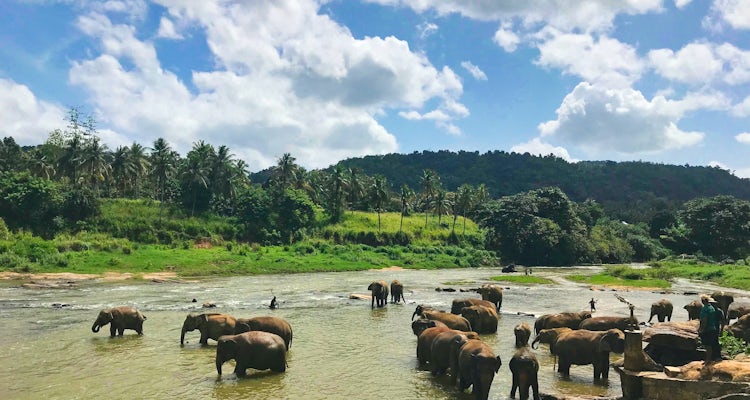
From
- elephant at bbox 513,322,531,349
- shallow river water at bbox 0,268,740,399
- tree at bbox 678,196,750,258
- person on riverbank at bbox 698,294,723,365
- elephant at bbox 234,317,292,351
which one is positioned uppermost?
tree at bbox 678,196,750,258

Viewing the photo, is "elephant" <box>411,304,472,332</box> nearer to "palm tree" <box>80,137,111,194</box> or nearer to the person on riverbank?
the person on riverbank

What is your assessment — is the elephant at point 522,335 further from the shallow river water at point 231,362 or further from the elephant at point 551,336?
the elephant at point 551,336

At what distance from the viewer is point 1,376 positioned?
15930 mm

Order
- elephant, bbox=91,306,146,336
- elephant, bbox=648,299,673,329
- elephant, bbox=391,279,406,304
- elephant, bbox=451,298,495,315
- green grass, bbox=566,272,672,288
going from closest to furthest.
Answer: elephant, bbox=91,306,146,336, elephant, bbox=451,298,495,315, elephant, bbox=648,299,673,329, elephant, bbox=391,279,406,304, green grass, bbox=566,272,672,288

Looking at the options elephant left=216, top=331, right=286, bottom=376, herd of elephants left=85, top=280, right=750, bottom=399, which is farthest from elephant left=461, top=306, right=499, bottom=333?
elephant left=216, top=331, right=286, bottom=376

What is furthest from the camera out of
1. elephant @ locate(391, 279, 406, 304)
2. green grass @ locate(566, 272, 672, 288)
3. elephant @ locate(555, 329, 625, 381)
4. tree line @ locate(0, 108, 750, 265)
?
tree line @ locate(0, 108, 750, 265)

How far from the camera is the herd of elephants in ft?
44.2

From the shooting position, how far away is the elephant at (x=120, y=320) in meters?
21.8

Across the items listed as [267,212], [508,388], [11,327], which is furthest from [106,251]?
[508,388]

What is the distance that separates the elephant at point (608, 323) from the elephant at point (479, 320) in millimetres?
4236

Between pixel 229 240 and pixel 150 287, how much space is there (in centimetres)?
3937

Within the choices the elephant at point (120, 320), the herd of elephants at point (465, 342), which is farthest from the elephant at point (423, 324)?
the elephant at point (120, 320)

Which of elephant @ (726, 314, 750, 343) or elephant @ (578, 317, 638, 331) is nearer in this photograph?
elephant @ (726, 314, 750, 343)

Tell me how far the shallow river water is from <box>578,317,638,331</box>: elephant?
71.3 inches
